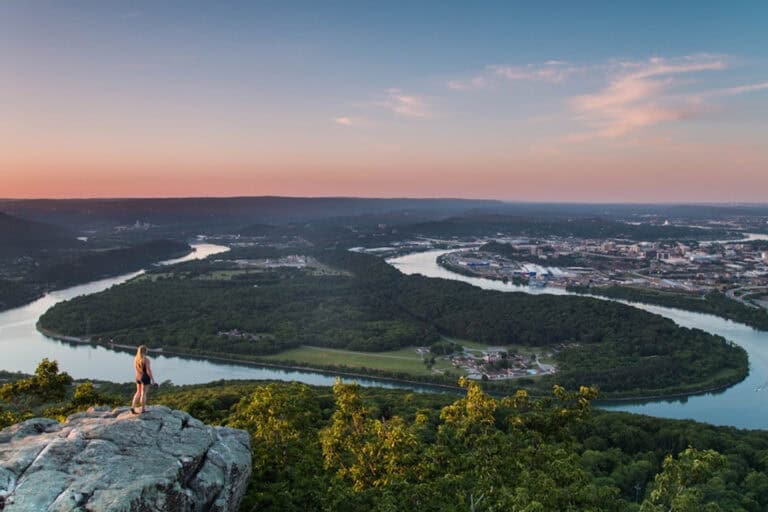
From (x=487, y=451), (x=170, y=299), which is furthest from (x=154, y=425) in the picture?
(x=170, y=299)

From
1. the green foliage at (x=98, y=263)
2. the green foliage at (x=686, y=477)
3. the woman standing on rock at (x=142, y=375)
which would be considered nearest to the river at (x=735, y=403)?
the green foliage at (x=686, y=477)

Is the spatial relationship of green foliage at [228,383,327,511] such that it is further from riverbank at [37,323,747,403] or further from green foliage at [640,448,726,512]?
riverbank at [37,323,747,403]

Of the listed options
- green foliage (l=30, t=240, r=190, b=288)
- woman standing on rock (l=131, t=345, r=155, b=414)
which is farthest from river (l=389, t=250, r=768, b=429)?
green foliage (l=30, t=240, r=190, b=288)

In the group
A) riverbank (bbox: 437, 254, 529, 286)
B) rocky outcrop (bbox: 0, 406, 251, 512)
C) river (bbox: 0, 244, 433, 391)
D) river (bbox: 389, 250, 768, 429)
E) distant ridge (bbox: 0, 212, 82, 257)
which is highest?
rocky outcrop (bbox: 0, 406, 251, 512)

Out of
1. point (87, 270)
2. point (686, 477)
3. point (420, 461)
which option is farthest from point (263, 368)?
point (87, 270)

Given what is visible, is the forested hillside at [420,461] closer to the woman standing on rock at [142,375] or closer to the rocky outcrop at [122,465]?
the rocky outcrop at [122,465]
